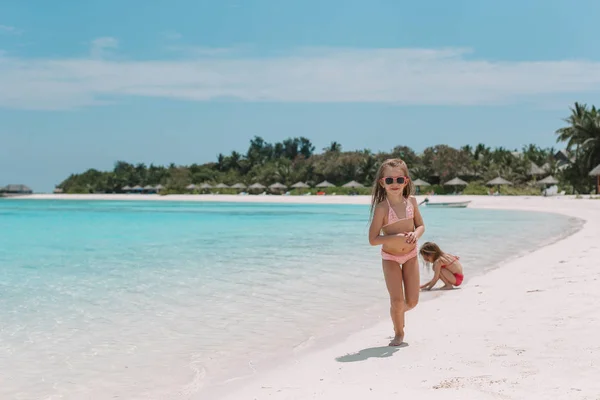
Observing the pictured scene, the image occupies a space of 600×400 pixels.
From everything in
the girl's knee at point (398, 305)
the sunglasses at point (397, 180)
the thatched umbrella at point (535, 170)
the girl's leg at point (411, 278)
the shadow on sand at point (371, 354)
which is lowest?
the shadow on sand at point (371, 354)

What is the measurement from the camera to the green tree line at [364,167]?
53.9 m

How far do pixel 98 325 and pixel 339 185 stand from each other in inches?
2901

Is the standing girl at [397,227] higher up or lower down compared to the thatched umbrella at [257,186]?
lower down

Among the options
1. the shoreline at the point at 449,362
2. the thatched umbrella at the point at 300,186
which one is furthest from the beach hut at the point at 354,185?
the shoreline at the point at 449,362

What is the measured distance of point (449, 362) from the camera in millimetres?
4754

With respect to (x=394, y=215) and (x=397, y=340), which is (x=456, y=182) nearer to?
(x=397, y=340)

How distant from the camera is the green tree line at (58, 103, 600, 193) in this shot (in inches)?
2124

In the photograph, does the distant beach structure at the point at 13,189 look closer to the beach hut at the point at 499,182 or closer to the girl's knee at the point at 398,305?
the beach hut at the point at 499,182

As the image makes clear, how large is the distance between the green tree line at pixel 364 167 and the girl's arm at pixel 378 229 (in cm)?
5182

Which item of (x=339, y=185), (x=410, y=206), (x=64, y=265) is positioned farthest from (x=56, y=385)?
(x=339, y=185)

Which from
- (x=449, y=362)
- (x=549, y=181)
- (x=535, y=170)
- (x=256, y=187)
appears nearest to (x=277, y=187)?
(x=256, y=187)

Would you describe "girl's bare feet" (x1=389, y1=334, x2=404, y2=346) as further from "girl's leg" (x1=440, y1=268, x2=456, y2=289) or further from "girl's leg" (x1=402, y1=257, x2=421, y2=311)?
"girl's leg" (x1=440, y1=268, x2=456, y2=289)

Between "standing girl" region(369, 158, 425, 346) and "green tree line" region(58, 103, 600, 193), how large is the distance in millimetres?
51641

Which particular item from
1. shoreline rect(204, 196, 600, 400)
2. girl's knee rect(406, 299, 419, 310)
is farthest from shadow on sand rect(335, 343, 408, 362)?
girl's knee rect(406, 299, 419, 310)
